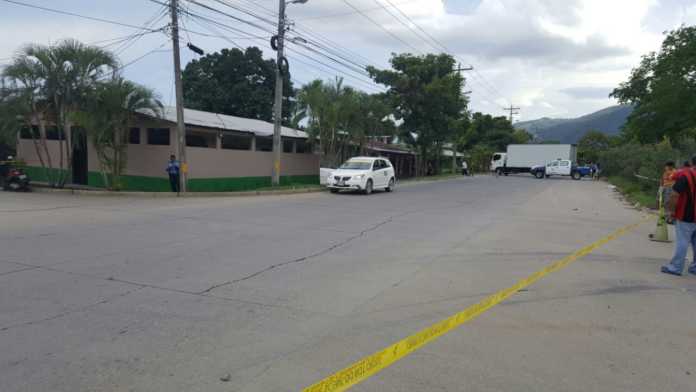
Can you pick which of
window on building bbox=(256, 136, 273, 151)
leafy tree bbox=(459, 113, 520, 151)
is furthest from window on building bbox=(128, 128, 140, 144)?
leafy tree bbox=(459, 113, 520, 151)

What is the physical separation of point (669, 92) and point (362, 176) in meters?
27.4

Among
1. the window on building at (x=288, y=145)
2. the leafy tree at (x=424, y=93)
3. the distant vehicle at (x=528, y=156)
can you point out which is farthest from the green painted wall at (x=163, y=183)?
the distant vehicle at (x=528, y=156)

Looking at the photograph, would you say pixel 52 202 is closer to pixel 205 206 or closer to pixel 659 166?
pixel 205 206

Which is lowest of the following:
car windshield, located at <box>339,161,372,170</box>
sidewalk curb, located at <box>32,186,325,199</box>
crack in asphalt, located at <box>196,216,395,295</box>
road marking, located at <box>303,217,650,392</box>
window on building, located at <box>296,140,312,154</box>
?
road marking, located at <box>303,217,650,392</box>

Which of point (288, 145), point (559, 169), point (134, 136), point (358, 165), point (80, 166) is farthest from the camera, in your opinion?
point (559, 169)

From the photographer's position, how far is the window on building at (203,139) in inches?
920

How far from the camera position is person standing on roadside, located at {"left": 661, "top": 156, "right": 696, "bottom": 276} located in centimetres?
674

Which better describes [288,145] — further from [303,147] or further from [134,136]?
[134,136]

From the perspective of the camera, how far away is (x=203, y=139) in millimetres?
24000

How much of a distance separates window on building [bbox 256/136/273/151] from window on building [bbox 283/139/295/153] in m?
1.42

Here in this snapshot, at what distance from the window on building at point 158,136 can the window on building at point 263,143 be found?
588 cm

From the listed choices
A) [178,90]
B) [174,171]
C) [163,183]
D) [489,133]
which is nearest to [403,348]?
[174,171]

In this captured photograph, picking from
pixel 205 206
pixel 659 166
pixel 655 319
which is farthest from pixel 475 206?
pixel 655 319

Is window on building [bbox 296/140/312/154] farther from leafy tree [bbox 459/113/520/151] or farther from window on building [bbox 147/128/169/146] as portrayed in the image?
leafy tree [bbox 459/113/520/151]
